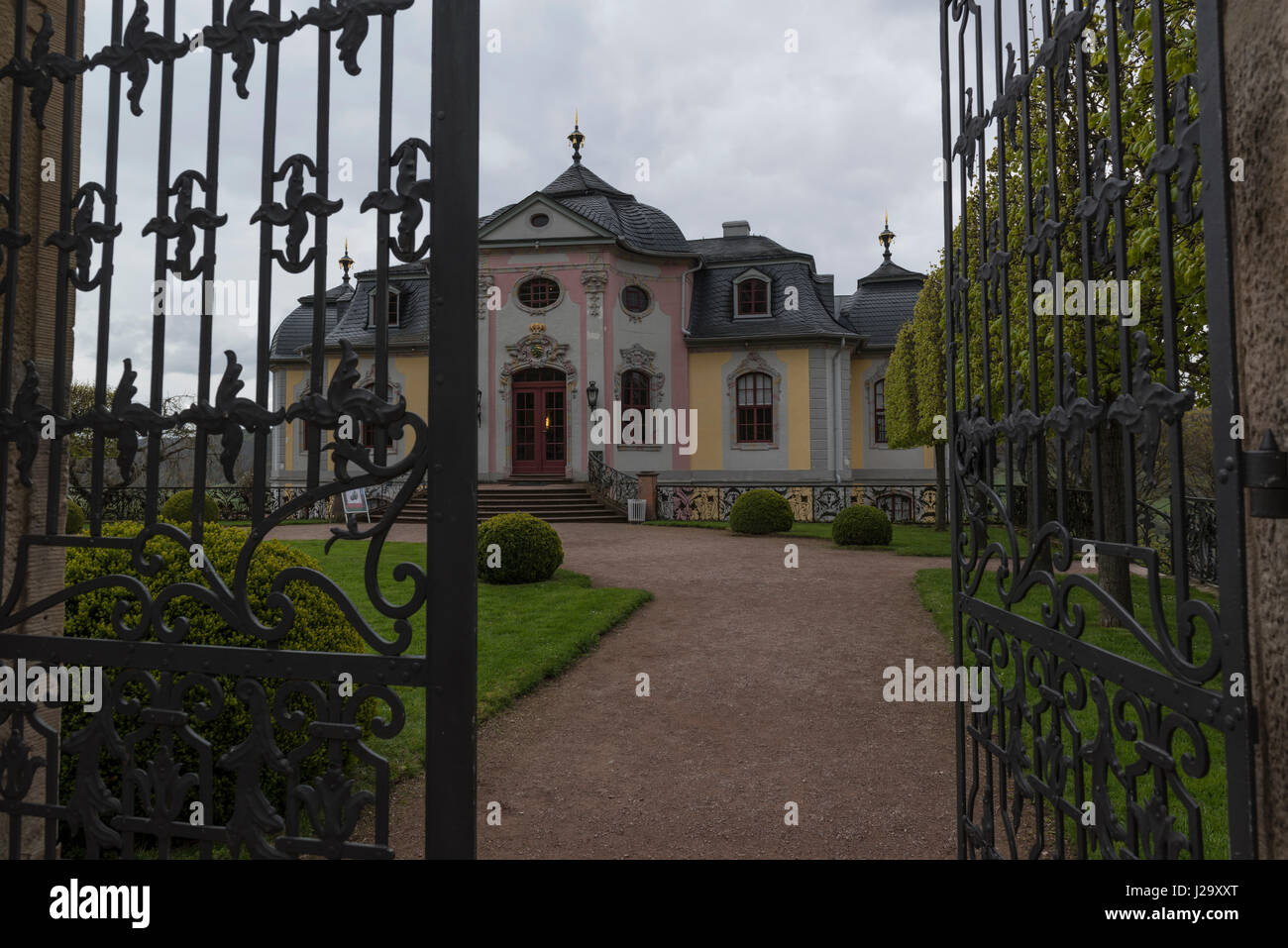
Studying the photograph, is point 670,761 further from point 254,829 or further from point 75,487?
point 75,487

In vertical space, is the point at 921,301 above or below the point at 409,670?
above

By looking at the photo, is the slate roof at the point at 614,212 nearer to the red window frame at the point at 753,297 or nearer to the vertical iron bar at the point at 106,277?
the red window frame at the point at 753,297

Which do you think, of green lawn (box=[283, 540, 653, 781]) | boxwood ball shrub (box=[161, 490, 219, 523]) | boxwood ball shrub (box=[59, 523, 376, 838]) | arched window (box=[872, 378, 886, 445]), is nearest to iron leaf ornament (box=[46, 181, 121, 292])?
boxwood ball shrub (box=[59, 523, 376, 838])

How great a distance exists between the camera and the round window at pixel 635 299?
22594 mm

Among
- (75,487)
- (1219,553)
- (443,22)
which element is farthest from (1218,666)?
(75,487)

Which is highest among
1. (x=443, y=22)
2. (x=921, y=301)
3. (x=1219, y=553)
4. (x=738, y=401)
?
(x=921, y=301)

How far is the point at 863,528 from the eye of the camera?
15117 mm

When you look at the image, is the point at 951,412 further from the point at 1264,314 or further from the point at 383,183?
the point at 383,183

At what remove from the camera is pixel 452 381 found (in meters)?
2.06

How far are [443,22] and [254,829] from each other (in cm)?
216

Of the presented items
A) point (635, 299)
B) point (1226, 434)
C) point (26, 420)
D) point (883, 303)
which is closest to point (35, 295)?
point (26, 420)

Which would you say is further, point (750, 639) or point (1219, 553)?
point (750, 639)

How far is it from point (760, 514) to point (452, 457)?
15226 mm
